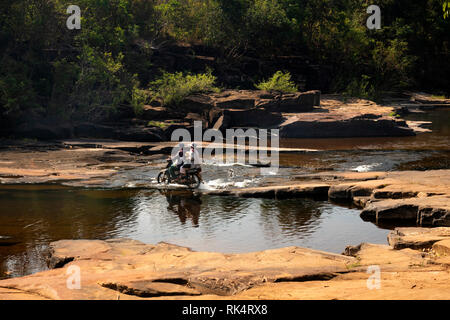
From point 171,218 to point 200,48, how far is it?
32.4 meters

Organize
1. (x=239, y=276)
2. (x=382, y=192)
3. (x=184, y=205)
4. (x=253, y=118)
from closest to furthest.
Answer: (x=239, y=276)
(x=382, y=192)
(x=184, y=205)
(x=253, y=118)

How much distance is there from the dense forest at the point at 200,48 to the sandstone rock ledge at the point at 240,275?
1909 centimetres

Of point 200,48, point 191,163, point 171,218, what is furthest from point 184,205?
point 200,48

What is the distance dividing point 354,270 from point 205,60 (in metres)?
36.7

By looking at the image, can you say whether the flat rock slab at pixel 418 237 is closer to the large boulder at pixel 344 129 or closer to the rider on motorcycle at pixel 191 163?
the rider on motorcycle at pixel 191 163

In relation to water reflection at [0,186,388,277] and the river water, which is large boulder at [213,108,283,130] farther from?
water reflection at [0,186,388,277]

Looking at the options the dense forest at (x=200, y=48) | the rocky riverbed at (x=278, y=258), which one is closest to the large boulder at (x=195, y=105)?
the dense forest at (x=200, y=48)

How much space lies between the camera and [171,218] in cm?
1395

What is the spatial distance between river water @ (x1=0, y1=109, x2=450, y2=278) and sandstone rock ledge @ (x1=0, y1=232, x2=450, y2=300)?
171 centimetres

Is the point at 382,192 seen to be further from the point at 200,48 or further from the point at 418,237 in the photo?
the point at 200,48

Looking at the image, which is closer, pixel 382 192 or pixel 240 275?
pixel 240 275

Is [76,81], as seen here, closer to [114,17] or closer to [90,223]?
[114,17]

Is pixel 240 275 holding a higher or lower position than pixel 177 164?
lower
